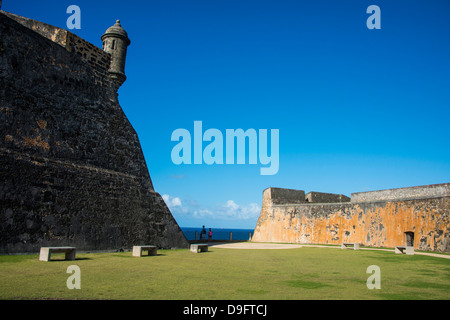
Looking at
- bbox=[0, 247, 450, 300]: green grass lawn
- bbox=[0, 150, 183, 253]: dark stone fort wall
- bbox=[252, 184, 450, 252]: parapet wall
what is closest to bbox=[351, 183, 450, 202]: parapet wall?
bbox=[252, 184, 450, 252]: parapet wall

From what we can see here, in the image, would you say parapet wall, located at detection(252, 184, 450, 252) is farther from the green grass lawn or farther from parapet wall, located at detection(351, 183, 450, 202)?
the green grass lawn

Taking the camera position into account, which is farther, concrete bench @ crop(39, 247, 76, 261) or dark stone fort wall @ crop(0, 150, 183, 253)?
dark stone fort wall @ crop(0, 150, 183, 253)

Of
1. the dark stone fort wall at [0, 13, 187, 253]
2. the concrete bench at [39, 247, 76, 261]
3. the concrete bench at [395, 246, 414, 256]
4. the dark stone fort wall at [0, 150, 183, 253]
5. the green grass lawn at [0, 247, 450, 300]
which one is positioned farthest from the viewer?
the concrete bench at [395, 246, 414, 256]

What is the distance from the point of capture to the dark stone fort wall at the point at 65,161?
34.4 ft

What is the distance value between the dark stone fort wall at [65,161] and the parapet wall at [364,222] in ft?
38.3

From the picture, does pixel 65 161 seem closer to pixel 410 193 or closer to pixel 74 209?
pixel 74 209

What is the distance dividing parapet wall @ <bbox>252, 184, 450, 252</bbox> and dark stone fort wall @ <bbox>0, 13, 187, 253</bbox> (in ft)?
38.3

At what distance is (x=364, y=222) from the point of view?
21.0 metres

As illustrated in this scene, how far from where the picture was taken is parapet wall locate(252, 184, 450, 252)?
17125mm

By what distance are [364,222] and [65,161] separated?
1733cm

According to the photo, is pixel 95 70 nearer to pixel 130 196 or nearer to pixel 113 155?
pixel 113 155

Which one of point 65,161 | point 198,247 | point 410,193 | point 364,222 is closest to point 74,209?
point 65,161
